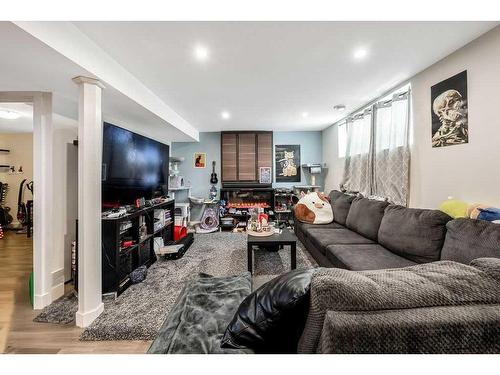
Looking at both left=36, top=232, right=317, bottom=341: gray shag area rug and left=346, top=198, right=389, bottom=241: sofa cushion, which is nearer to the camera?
left=36, top=232, right=317, bottom=341: gray shag area rug

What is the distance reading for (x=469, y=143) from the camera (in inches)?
72.4

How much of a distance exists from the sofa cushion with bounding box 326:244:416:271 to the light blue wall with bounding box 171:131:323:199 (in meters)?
3.08

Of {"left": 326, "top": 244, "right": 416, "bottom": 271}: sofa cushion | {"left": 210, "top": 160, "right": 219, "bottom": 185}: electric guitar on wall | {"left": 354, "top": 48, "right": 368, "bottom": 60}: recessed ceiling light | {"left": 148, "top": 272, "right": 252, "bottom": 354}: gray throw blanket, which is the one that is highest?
{"left": 354, "top": 48, "right": 368, "bottom": 60}: recessed ceiling light

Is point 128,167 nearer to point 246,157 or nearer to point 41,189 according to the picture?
point 41,189

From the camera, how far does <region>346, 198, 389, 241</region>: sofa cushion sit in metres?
2.51

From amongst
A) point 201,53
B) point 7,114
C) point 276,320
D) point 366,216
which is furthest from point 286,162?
point 7,114

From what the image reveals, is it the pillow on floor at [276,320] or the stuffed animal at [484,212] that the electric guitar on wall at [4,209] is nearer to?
the pillow on floor at [276,320]

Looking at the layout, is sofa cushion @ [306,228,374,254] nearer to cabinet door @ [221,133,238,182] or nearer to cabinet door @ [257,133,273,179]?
cabinet door @ [257,133,273,179]

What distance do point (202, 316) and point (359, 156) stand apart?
3.45 metres

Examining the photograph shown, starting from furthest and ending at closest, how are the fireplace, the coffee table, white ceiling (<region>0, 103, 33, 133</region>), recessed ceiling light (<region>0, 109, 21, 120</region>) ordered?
the fireplace → recessed ceiling light (<region>0, 109, 21, 120</region>) → white ceiling (<region>0, 103, 33, 133</region>) → the coffee table

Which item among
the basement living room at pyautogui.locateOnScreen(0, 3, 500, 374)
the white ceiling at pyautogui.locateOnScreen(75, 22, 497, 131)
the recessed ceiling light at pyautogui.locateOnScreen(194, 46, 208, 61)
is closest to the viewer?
the basement living room at pyautogui.locateOnScreen(0, 3, 500, 374)

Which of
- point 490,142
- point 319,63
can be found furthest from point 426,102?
point 319,63

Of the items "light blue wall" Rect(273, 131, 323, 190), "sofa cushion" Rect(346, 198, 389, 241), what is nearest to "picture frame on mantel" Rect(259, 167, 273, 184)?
"light blue wall" Rect(273, 131, 323, 190)

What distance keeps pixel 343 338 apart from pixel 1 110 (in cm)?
475
